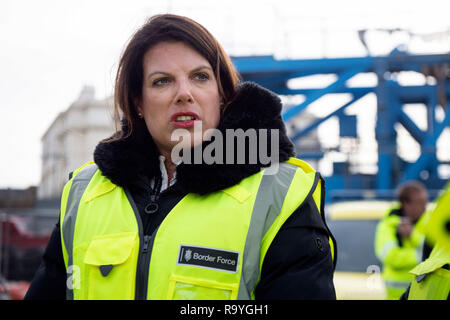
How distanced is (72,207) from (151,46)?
0.63 m

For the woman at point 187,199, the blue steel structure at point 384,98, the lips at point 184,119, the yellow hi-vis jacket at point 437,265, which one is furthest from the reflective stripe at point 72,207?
the blue steel structure at point 384,98

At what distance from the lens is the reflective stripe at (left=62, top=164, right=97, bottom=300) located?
5.85 ft

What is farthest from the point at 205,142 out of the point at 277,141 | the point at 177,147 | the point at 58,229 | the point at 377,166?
the point at 377,166

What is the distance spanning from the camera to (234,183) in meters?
1.72

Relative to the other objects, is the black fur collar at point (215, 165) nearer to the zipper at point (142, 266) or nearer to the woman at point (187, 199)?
the woman at point (187, 199)

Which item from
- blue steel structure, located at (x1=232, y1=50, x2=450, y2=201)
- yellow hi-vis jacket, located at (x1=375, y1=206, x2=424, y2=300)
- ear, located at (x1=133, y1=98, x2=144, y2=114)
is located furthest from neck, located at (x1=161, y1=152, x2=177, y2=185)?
blue steel structure, located at (x1=232, y1=50, x2=450, y2=201)

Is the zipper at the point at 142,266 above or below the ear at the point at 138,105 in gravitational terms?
below

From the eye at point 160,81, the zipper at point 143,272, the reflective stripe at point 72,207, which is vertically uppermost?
the eye at point 160,81

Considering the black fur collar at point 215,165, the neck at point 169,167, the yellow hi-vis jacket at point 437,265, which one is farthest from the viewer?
the neck at point 169,167

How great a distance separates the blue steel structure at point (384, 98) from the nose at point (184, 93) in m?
10.4

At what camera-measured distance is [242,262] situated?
157cm

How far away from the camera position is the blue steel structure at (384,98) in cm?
1259

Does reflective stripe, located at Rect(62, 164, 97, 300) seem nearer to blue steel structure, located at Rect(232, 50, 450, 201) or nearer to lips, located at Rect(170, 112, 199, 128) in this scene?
lips, located at Rect(170, 112, 199, 128)
